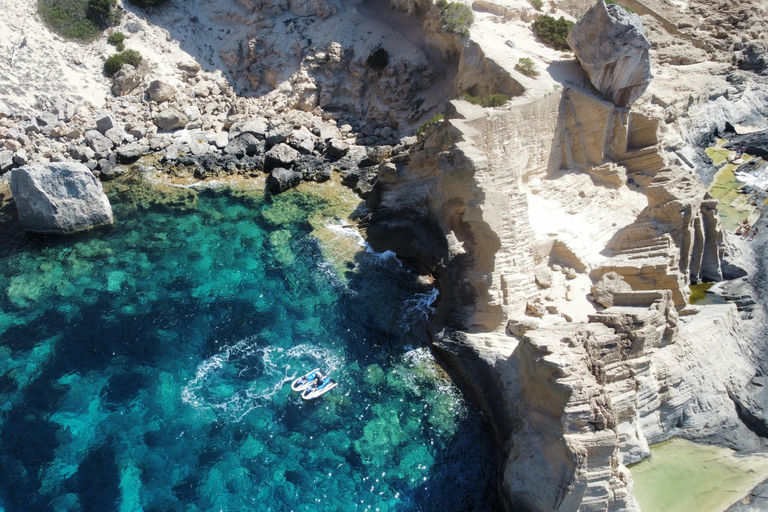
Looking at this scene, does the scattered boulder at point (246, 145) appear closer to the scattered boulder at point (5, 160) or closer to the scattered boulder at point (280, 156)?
the scattered boulder at point (280, 156)

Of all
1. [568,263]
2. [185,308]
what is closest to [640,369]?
[568,263]

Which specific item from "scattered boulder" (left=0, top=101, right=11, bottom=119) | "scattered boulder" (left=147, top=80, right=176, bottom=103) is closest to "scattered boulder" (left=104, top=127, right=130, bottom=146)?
"scattered boulder" (left=147, top=80, right=176, bottom=103)

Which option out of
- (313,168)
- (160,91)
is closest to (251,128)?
(313,168)

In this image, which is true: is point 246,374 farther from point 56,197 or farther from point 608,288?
point 56,197

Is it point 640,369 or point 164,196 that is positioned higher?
point 640,369

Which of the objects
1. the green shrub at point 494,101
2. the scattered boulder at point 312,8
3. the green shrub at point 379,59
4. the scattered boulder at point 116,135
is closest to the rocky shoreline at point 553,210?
the scattered boulder at point 116,135

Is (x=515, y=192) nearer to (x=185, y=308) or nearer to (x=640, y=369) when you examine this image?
(x=640, y=369)

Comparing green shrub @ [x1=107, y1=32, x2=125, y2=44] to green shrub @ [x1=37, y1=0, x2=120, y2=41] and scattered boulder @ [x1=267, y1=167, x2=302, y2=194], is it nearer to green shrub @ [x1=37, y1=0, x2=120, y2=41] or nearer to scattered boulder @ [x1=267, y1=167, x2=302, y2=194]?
green shrub @ [x1=37, y1=0, x2=120, y2=41]

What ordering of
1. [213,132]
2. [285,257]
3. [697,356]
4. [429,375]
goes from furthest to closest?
[213,132] → [285,257] → [429,375] → [697,356]
